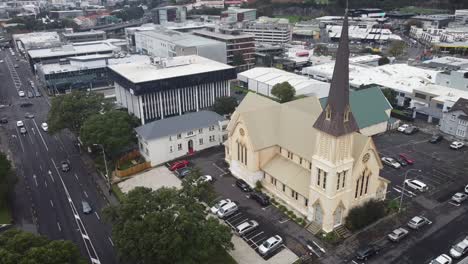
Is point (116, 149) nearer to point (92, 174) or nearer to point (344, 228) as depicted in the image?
point (92, 174)

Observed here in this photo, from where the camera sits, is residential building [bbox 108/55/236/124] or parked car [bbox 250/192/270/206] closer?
parked car [bbox 250/192/270/206]

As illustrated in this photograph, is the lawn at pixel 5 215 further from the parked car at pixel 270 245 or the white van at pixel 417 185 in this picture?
the white van at pixel 417 185

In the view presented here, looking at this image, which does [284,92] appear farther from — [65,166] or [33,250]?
[33,250]

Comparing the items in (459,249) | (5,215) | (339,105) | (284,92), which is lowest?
(5,215)


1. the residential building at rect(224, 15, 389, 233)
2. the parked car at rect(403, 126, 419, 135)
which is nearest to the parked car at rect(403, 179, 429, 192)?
the residential building at rect(224, 15, 389, 233)

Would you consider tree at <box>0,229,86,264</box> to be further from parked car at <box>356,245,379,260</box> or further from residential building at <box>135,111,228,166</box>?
residential building at <box>135,111,228,166</box>

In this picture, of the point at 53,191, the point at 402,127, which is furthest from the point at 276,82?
the point at 53,191
